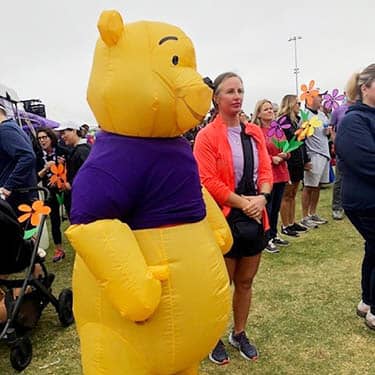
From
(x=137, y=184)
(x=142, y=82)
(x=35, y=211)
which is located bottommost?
(x=35, y=211)

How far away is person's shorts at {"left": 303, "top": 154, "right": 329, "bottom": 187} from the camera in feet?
17.9

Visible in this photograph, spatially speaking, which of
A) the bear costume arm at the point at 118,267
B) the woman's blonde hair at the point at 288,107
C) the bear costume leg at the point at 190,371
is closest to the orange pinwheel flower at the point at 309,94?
the woman's blonde hair at the point at 288,107

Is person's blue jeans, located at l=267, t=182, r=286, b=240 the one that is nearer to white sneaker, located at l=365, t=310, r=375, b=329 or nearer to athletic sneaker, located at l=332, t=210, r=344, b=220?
athletic sneaker, located at l=332, t=210, r=344, b=220

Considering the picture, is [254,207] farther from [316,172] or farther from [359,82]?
[316,172]

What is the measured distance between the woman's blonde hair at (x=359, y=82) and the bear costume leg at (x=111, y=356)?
6.84 feet

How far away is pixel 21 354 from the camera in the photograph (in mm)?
2836

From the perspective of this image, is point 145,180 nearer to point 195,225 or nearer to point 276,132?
point 195,225

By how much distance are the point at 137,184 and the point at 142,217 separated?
127mm

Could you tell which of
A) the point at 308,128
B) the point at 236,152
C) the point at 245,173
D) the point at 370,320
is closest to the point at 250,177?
the point at 245,173

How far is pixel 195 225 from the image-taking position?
1704 millimetres

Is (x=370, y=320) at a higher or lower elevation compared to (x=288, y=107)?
lower

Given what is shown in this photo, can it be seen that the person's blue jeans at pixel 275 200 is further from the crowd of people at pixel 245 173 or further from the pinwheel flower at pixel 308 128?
the crowd of people at pixel 245 173

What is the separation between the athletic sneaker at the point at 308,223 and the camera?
5582mm

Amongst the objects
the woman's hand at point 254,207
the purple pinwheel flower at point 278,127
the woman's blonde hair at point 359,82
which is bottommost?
the woman's hand at point 254,207
